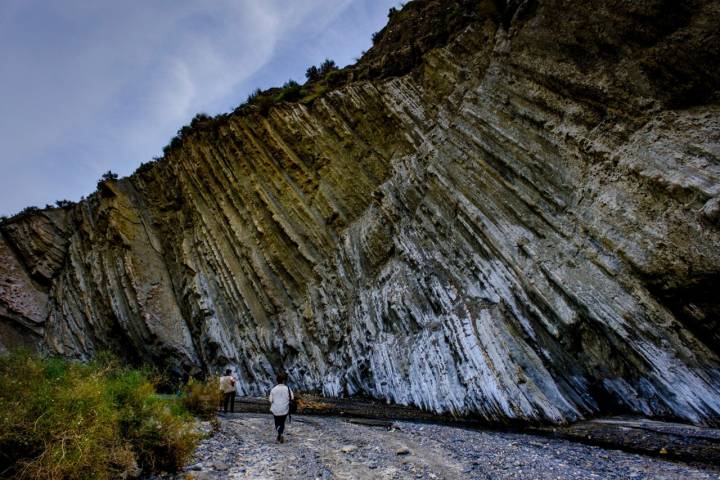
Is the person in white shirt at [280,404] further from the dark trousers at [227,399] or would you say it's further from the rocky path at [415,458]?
the dark trousers at [227,399]

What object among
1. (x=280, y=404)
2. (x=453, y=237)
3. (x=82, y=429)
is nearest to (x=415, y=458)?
(x=280, y=404)

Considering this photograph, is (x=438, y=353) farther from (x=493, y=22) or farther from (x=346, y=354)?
(x=493, y=22)

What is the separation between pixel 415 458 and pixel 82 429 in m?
5.46

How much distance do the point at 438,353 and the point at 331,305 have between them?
8.07 meters

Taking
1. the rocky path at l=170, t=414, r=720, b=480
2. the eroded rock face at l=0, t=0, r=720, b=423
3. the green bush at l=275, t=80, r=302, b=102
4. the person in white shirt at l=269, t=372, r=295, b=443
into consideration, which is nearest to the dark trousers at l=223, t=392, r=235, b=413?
the rocky path at l=170, t=414, r=720, b=480

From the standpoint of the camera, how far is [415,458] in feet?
23.8

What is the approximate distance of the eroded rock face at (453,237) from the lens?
9.81 m

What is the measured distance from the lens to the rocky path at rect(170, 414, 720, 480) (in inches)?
243

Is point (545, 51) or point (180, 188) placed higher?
point (180, 188)

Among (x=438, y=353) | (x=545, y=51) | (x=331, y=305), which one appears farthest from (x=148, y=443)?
(x=545, y=51)

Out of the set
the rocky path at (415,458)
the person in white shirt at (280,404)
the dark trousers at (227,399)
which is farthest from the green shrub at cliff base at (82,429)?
the dark trousers at (227,399)

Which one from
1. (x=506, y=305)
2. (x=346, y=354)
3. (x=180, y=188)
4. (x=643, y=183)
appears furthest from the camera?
(x=180, y=188)

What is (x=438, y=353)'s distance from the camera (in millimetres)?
13180

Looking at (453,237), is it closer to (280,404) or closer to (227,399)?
(280,404)
